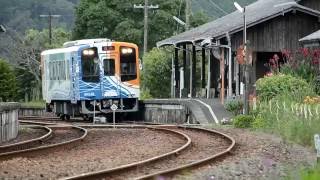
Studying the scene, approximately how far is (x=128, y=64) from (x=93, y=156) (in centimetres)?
1547

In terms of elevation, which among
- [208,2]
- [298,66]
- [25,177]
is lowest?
[25,177]

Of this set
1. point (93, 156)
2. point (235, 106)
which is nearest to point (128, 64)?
point (235, 106)

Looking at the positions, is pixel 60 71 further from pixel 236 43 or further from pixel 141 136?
pixel 141 136

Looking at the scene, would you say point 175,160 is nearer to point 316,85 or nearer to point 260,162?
point 260,162

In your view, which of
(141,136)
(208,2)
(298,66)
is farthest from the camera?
(208,2)

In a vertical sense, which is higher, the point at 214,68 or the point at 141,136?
the point at 214,68

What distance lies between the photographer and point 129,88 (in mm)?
Answer: 28562

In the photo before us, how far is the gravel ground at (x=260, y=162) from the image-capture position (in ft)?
34.0

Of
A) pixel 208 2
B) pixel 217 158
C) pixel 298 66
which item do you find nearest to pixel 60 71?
pixel 298 66

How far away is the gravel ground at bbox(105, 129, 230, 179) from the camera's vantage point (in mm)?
10859

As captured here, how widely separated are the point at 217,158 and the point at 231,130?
7.39 meters

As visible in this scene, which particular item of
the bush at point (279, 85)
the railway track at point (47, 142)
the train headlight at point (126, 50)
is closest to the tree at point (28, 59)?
the train headlight at point (126, 50)

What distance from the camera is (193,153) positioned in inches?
551

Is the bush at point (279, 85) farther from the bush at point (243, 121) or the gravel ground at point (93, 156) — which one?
the gravel ground at point (93, 156)
